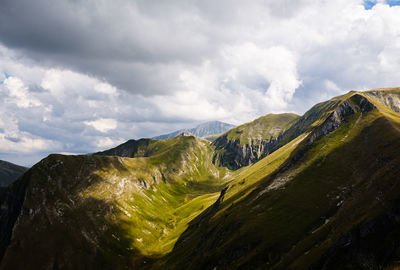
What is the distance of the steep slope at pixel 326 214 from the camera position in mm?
58594

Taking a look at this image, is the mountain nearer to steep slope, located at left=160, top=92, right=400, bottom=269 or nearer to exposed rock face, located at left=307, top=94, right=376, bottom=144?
steep slope, located at left=160, top=92, right=400, bottom=269

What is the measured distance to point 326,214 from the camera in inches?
3413

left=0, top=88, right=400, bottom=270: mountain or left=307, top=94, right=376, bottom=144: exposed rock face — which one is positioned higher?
left=307, top=94, right=376, bottom=144: exposed rock face

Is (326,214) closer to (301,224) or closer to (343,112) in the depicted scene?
(301,224)

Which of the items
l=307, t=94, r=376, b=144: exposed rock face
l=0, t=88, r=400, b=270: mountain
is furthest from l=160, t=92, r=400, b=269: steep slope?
l=307, t=94, r=376, b=144: exposed rock face

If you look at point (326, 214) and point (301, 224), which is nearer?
point (326, 214)

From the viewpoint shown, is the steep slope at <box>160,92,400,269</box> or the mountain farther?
the mountain

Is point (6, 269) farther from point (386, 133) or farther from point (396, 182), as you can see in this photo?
point (386, 133)

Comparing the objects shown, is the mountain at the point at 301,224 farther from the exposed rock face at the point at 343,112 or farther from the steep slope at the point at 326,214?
the exposed rock face at the point at 343,112

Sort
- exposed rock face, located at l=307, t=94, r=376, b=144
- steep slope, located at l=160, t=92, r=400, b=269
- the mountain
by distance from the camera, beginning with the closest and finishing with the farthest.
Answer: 1. steep slope, located at l=160, t=92, r=400, b=269
2. the mountain
3. exposed rock face, located at l=307, t=94, r=376, b=144

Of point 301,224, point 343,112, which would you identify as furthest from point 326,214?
point 343,112

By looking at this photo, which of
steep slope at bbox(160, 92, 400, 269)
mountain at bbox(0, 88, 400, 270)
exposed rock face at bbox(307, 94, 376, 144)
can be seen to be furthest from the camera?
→ exposed rock face at bbox(307, 94, 376, 144)

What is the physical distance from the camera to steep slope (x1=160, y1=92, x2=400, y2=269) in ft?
192

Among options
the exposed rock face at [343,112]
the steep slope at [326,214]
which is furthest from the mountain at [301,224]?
the exposed rock face at [343,112]
